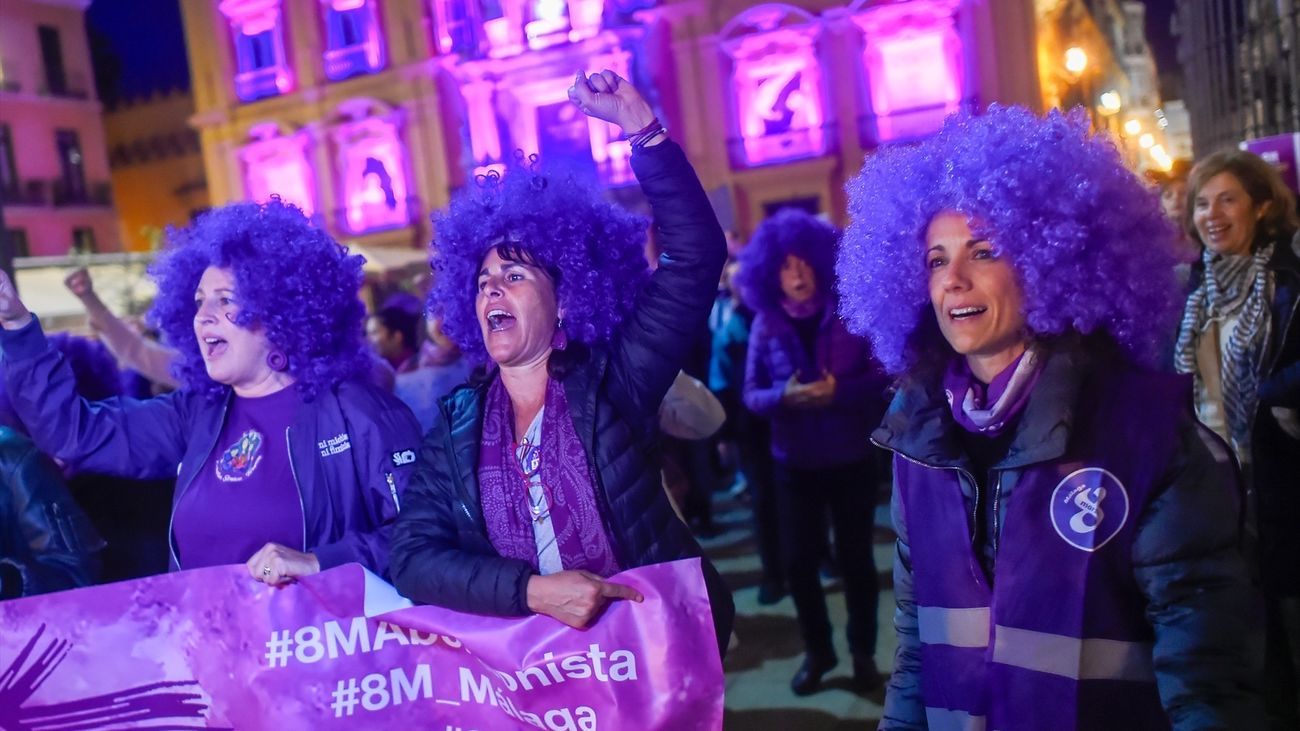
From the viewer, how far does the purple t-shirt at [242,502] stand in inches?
113

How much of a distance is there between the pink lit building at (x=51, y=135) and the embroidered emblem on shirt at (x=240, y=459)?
110 ft

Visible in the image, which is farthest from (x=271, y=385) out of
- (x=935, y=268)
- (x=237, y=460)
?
(x=935, y=268)

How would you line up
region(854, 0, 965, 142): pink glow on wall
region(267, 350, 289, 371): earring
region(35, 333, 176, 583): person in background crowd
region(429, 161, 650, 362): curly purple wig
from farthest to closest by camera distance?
region(854, 0, 965, 142): pink glow on wall → region(35, 333, 176, 583): person in background crowd → region(267, 350, 289, 371): earring → region(429, 161, 650, 362): curly purple wig

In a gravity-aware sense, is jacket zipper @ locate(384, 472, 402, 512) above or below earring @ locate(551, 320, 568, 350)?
below

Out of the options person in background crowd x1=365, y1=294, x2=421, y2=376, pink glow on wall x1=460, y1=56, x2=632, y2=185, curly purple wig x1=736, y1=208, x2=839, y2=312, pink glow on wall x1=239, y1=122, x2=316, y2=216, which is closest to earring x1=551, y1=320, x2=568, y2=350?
curly purple wig x1=736, y1=208, x2=839, y2=312

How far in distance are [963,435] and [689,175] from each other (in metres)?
0.93

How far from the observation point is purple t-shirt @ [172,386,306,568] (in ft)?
9.41

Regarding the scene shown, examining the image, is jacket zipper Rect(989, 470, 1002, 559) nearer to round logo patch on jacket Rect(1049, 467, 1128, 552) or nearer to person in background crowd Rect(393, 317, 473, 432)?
round logo patch on jacket Rect(1049, 467, 1128, 552)

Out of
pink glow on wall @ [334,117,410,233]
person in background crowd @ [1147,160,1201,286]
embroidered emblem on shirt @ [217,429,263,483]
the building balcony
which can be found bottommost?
embroidered emblem on shirt @ [217,429,263,483]

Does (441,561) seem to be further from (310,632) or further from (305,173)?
(305,173)

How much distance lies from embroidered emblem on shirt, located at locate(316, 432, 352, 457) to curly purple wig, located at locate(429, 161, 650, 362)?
0.43 m

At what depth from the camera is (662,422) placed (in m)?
3.68

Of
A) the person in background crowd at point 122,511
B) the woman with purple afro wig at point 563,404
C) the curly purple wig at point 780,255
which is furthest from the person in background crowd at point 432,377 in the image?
the woman with purple afro wig at point 563,404

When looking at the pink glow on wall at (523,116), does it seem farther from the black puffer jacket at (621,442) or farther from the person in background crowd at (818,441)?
the black puffer jacket at (621,442)
